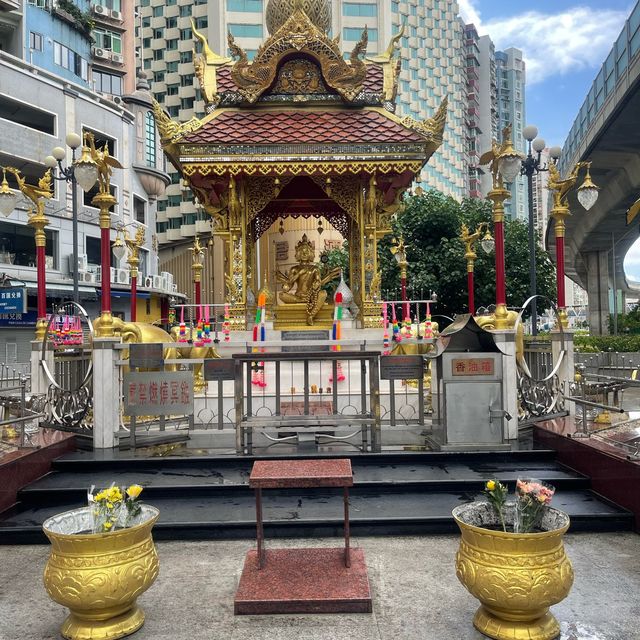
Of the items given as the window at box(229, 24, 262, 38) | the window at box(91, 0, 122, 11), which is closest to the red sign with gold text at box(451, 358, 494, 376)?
the window at box(91, 0, 122, 11)

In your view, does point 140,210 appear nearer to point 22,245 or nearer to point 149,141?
point 149,141

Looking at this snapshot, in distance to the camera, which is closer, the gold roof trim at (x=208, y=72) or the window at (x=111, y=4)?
the gold roof trim at (x=208, y=72)

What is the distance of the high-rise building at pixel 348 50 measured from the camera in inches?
2133

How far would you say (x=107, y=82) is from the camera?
46500mm

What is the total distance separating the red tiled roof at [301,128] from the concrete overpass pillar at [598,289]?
3358 cm

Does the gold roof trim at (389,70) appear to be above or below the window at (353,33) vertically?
below

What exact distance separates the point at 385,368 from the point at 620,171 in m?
21.6

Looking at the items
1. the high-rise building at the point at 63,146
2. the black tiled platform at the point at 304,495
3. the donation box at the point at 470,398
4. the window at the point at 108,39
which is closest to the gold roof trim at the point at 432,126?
the donation box at the point at 470,398

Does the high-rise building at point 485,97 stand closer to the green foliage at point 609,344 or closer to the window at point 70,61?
the green foliage at point 609,344

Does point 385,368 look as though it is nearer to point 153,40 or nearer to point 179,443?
point 179,443

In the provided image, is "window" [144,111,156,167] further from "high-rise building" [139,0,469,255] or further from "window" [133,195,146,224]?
"high-rise building" [139,0,469,255]

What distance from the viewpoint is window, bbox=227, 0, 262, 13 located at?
177 ft

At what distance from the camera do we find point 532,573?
4246 millimetres

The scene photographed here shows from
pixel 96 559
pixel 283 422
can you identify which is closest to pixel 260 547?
pixel 96 559
